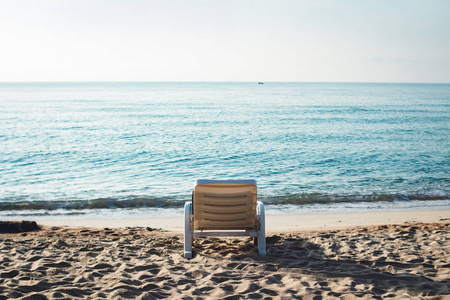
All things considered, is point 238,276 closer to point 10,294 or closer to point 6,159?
point 10,294

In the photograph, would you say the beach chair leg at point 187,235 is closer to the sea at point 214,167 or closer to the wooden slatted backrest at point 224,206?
the wooden slatted backrest at point 224,206

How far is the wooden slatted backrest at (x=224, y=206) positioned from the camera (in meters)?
5.25

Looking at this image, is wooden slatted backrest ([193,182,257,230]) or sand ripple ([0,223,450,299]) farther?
wooden slatted backrest ([193,182,257,230])

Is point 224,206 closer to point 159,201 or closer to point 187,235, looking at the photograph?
point 187,235

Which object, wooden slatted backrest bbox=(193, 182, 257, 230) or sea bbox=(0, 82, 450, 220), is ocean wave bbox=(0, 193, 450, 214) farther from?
wooden slatted backrest bbox=(193, 182, 257, 230)

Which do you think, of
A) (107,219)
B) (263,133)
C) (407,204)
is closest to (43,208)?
(107,219)

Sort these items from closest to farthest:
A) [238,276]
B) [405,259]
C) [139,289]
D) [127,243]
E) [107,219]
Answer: [139,289]
[238,276]
[405,259]
[127,243]
[107,219]

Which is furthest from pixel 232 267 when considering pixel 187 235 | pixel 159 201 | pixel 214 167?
pixel 214 167

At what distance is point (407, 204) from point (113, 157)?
Result: 12.0m

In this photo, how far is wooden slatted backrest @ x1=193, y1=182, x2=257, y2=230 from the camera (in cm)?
525

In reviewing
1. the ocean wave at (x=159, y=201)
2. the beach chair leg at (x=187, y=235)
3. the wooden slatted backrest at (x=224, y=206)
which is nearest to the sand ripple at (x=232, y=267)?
the beach chair leg at (x=187, y=235)

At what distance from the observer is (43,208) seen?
9.93 m

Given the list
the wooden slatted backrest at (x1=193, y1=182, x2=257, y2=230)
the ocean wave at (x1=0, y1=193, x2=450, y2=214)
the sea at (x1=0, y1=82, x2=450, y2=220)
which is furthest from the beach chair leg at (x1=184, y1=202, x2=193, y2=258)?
the ocean wave at (x1=0, y1=193, x2=450, y2=214)

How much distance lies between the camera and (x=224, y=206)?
17.5 ft
